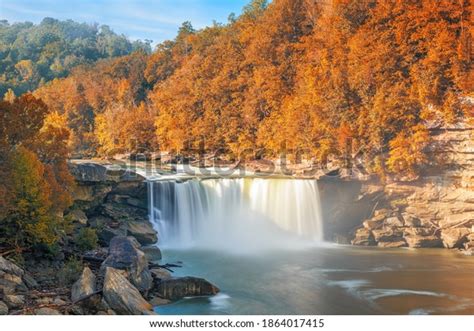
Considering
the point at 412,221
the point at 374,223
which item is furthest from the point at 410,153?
the point at 374,223

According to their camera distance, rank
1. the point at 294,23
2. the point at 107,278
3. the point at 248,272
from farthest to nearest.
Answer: the point at 294,23 < the point at 248,272 < the point at 107,278

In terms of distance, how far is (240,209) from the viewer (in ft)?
77.7

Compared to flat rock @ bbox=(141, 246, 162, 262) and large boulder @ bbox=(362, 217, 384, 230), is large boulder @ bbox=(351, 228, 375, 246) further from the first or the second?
flat rock @ bbox=(141, 246, 162, 262)

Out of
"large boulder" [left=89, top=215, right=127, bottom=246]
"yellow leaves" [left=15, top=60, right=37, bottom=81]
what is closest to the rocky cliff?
"large boulder" [left=89, top=215, right=127, bottom=246]

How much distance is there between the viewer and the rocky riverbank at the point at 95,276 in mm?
11172

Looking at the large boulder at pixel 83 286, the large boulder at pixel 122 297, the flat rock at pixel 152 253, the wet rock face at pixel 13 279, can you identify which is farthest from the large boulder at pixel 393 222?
the wet rock face at pixel 13 279

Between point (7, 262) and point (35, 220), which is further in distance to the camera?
point (35, 220)

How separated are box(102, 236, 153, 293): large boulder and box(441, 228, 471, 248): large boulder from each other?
45.6ft

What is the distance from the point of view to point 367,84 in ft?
87.9

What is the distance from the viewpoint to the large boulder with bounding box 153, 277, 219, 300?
43.9ft

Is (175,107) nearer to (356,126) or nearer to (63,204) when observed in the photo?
(356,126)

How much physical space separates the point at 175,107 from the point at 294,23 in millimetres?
11355

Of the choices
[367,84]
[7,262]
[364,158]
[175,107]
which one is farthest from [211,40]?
[7,262]

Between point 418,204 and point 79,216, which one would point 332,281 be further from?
point 79,216
